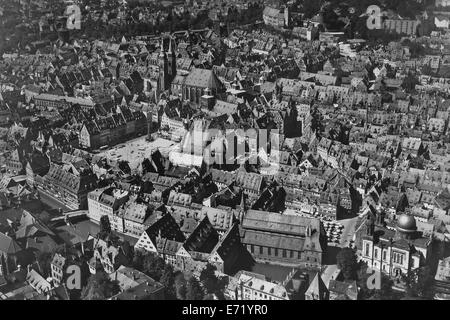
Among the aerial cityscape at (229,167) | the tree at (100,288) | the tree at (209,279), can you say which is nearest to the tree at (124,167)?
the aerial cityscape at (229,167)

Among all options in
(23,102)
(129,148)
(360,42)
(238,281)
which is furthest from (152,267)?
(360,42)

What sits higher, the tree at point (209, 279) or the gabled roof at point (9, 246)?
the gabled roof at point (9, 246)

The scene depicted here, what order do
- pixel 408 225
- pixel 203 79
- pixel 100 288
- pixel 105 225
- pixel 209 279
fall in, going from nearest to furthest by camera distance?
pixel 100 288, pixel 209 279, pixel 408 225, pixel 105 225, pixel 203 79

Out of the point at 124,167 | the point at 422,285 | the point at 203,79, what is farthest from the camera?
the point at 203,79

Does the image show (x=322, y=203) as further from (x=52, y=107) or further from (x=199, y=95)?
(x=52, y=107)

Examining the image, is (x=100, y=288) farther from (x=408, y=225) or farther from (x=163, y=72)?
(x=163, y=72)

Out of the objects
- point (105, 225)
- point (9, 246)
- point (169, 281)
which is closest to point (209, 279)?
point (169, 281)

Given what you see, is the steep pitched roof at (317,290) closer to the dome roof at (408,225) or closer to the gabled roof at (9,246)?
the dome roof at (408,225)
